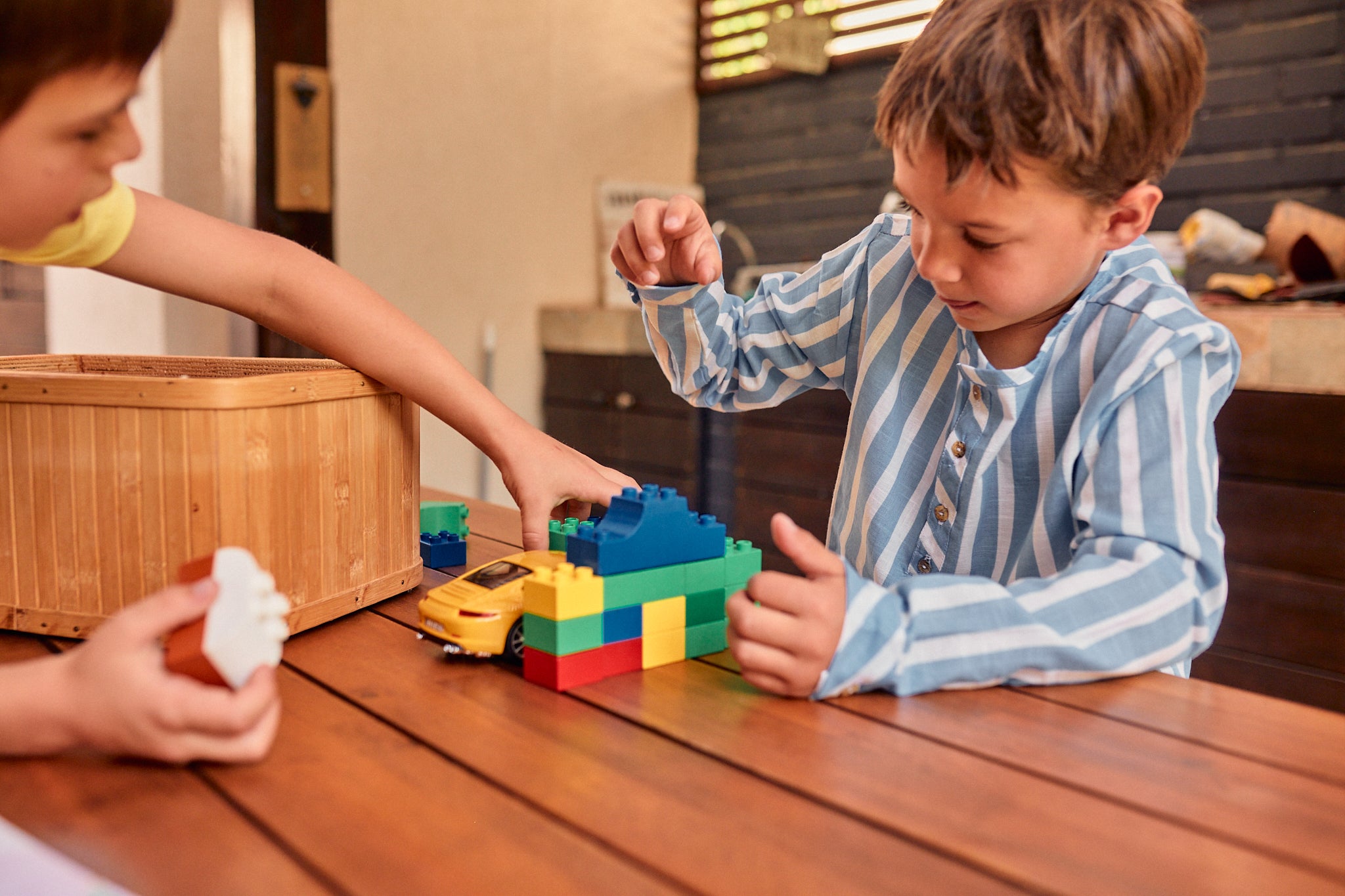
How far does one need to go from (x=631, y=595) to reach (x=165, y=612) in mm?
281

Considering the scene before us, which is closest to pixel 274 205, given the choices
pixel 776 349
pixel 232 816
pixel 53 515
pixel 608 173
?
pixel 608 173

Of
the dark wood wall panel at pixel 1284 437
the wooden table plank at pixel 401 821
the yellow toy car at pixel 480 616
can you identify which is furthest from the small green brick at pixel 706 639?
the dark wood wall panel at pixel 1284 437

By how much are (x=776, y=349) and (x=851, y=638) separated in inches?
22.1

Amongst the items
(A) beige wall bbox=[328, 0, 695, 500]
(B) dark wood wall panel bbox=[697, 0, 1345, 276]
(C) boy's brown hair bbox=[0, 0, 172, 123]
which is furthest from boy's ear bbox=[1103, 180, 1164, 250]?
(A) beige wall bbox=[328, 0, 695, 500]

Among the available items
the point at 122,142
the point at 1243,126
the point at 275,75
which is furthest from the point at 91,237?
the point at 1243,126

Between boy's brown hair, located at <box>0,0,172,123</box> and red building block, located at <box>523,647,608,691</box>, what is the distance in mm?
439

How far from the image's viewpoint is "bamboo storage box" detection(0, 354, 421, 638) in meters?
0.71

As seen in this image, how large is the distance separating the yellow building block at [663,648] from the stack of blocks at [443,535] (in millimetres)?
329

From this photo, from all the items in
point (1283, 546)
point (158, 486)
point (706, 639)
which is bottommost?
point (1283, 546)

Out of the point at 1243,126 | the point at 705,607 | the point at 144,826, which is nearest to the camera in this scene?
the point at 144,826

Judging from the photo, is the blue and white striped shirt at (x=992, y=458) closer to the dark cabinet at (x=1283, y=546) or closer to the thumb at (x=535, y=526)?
the thumb at (x=535, y=526)

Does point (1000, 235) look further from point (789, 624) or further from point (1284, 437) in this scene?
point (1284, 437)

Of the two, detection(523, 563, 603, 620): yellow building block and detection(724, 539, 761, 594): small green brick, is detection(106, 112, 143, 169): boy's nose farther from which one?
detection(724, 539, 761, 594): small green brick

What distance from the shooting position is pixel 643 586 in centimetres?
70
